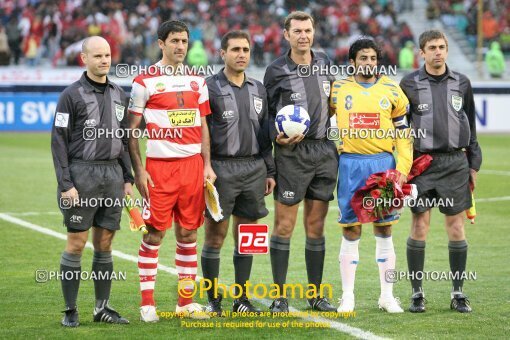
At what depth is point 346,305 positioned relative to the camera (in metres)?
7.95

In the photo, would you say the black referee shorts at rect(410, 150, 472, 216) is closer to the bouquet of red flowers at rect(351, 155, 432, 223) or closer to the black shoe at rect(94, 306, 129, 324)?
the bouquet of red flowers at rect(351, 155, 432, 223)

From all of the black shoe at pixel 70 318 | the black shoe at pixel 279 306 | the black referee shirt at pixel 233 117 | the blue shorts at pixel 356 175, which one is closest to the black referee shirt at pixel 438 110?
the blue shorts at pixel 356 175

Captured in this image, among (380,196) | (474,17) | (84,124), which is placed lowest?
(380,196)

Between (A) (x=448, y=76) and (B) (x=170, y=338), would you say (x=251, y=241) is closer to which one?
(B) (x=170, y=338)

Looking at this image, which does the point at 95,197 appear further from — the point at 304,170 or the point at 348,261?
the point at 348,261

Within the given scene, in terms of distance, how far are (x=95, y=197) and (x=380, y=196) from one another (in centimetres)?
217

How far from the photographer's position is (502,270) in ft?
32.5

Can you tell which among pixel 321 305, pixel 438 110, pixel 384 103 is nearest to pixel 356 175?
pixel 384 103

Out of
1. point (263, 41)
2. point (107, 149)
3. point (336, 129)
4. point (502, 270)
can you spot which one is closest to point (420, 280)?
point (336, 129)

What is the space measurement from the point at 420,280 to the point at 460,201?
730mm

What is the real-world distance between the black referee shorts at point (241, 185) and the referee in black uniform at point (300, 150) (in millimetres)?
222

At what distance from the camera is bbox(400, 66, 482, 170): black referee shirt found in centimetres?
813

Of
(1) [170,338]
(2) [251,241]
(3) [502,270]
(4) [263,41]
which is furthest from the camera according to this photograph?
(4) [263,41]

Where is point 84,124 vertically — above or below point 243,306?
above
